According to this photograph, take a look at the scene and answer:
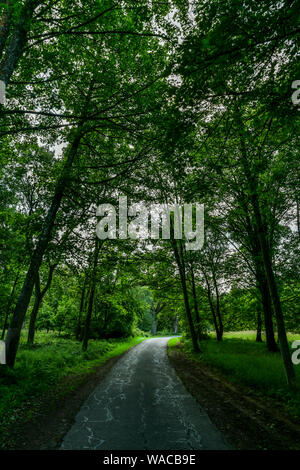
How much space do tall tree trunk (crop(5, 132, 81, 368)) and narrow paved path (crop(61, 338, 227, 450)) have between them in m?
3.46

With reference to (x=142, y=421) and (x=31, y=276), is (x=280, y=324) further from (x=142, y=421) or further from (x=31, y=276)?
(x=31, y=276)

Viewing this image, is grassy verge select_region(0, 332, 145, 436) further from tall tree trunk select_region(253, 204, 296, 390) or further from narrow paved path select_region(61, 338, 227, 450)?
tall tree trunk select_region(253, 204, 296, 390)

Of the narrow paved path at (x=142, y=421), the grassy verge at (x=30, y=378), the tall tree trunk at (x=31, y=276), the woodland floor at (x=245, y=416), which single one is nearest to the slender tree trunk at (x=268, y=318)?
the woodland floor at (x=245, y=416)

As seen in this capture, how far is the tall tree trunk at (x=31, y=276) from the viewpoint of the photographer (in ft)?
27.3

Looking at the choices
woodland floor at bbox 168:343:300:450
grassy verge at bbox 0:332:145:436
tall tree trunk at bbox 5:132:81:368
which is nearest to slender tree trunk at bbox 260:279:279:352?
woodland floor at bbox 168:343:300:450

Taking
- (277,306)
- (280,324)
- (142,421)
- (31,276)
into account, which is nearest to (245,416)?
(142,421)

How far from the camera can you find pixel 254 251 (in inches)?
591

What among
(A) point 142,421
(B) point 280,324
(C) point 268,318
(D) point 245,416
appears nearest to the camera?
(A) point 142,421

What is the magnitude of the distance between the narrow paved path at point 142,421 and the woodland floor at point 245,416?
0.31 metres

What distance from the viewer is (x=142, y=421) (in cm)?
530

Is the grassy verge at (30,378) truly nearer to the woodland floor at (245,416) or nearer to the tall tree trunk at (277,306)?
the woodland floor at (245,416)

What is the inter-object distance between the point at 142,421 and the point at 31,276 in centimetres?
630
